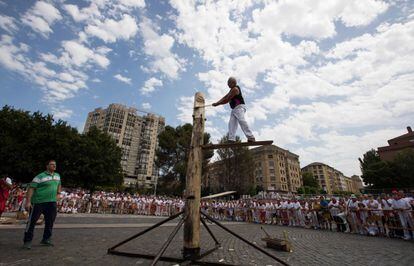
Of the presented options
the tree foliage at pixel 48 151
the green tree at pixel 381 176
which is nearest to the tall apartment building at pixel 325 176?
the green tree at pixel 381 176

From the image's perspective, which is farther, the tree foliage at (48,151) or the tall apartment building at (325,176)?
the tall apartment building at (325,176)

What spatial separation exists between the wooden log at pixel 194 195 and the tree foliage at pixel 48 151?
3302 cm

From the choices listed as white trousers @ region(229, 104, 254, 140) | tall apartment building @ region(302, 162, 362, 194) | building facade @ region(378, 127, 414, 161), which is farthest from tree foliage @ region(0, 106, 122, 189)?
tall apartment building @ region(302, 162, 362, 194)

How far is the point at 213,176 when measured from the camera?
5253cm

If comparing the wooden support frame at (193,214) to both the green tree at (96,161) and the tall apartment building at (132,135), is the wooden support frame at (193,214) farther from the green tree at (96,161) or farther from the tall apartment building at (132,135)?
the tall apartment building at (132,135)

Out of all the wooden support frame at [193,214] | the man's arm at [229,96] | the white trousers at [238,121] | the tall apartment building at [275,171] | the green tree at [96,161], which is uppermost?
the tall apartment building at [275,171]

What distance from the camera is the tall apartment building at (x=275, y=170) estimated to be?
298 ft

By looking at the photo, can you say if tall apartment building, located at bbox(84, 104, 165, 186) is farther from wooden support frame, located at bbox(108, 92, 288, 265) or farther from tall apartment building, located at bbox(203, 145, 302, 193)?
wooden support frame, located at bbox(108, 92, 288, 265)

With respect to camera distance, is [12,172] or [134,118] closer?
[12,172]

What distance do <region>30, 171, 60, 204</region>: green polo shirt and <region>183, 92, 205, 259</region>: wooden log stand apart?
386 cm

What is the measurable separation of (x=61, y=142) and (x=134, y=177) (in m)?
83.0

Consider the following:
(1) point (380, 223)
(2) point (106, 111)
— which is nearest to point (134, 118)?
(2) point (106, 111)

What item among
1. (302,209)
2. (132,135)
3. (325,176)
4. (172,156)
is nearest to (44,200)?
(302,209)

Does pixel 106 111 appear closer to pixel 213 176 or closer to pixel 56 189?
pixel 213 176
